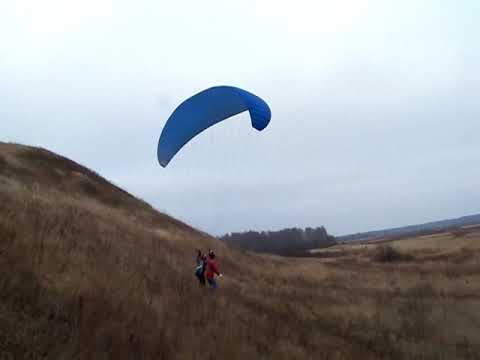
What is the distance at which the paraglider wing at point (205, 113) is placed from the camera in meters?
12.5

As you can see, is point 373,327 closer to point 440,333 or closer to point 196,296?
point 440,333

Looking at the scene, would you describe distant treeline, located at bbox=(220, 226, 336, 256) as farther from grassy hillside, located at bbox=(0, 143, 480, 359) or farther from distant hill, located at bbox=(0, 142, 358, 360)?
distant hill, located at bbox=(0, 142, 358, 360)

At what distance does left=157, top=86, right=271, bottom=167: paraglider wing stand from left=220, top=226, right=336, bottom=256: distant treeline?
83.5m

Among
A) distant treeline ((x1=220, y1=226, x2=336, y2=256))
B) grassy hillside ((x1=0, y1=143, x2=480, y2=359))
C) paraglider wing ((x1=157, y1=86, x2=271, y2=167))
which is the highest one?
distant treeline ((x1=220, y1=226, x2=336, y2=256))

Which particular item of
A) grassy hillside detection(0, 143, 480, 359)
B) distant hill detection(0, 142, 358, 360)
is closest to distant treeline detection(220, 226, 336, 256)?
grassy hillside detection(0, 143, 480, 359)

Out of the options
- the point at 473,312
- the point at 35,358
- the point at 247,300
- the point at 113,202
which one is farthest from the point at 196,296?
the point at 113,202

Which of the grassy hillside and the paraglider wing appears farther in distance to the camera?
the paraglider wing

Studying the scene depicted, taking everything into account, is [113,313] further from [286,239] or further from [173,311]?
[286,239]

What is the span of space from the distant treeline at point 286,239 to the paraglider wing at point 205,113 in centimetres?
8348

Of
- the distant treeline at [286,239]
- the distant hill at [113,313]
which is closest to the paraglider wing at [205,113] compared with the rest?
the distant hill at [113,313]

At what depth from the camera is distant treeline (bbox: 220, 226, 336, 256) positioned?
4134 inches

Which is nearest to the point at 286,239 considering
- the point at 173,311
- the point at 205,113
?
the point at 205,113

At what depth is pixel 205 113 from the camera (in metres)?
13.9

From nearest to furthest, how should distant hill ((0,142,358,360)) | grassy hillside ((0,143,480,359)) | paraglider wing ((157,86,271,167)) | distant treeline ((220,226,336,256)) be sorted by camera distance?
distant hill ((0,142,358,360)) → grassy hillside ((0,143,480,359)) → paraglider wing ((157,86,271,167)) → distant treeline ((220,226,336,256))
